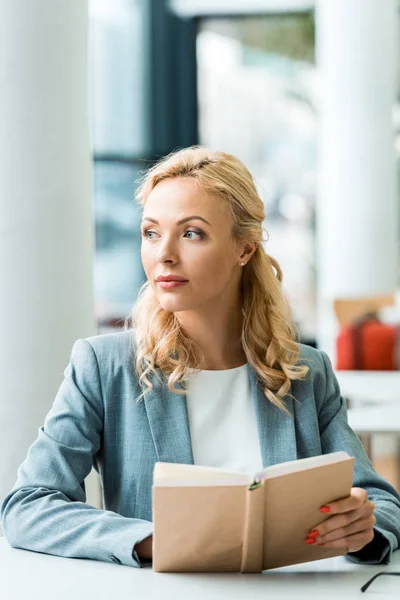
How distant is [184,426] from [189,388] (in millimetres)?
110

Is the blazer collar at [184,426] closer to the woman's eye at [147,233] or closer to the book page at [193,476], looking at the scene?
the woman's eye at [147,233]

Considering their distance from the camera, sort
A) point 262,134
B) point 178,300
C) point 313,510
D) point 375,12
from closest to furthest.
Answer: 1. point 313,510
2. point 178,300
3. point 375,12
4. point 262,134

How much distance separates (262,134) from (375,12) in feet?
5.80

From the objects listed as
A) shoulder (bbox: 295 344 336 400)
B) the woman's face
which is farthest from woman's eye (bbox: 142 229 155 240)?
shoulder (bbox: 295 344 336 400)

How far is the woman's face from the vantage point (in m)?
1.98

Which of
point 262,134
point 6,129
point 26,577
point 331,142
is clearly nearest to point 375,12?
point 331,142

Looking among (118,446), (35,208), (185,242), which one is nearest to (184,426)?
(118,446)

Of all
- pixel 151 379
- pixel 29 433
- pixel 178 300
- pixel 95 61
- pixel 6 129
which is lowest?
pixel 29 433

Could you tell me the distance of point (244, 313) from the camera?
222cm

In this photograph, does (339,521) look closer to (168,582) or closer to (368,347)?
(168,582)

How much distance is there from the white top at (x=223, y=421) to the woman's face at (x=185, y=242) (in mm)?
187

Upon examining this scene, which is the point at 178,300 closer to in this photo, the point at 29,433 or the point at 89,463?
the point at 89,463

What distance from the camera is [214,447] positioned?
2072mm

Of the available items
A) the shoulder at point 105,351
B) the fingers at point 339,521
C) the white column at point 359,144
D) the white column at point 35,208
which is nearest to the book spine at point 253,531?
the fingers at point 339,521
